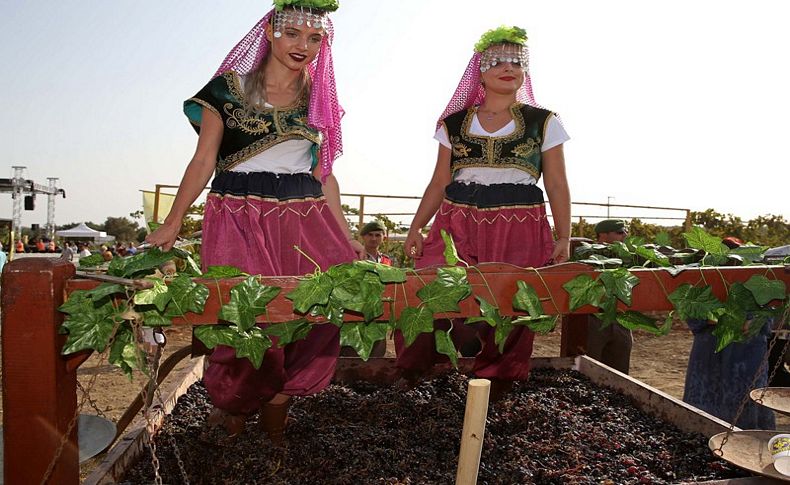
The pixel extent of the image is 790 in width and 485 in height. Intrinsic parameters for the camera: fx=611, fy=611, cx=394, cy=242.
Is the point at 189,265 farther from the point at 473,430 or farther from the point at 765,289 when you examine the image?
the point at 765,289

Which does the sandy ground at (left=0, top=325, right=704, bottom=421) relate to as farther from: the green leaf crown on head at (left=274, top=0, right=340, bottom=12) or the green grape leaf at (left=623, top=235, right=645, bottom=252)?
the green grape leaf at (left=623, top=235, right=645, bottom=252)

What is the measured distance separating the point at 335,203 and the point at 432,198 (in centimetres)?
71

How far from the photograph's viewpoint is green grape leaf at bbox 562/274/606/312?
1.50 meters

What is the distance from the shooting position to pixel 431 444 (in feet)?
8.17

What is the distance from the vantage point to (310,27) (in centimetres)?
231

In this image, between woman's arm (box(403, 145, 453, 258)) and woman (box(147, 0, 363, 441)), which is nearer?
woman (box(147, 0, 363, 441))

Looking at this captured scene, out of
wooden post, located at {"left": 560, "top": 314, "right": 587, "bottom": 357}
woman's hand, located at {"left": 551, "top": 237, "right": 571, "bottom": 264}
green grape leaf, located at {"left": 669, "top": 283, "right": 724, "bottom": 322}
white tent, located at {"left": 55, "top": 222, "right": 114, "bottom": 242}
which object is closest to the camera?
green grape leaf, located at {"left": 669, "top": 283, "right": 724, "bottom": 322}

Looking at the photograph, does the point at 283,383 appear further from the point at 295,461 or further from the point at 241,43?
the point at 241,43

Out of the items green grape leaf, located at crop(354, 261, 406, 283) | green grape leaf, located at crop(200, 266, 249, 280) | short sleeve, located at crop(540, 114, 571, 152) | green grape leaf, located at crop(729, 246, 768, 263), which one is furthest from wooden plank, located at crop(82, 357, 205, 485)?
short sleeve, located at crop(540, 114, 571, 152)

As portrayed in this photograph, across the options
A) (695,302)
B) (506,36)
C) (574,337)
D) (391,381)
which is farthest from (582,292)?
(574,337)

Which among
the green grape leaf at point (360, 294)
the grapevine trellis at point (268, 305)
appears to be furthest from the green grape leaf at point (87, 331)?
the green grape leaf at point (360, 294)

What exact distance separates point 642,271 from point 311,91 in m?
1.47

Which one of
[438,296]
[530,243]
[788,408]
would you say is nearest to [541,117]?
[530,243]

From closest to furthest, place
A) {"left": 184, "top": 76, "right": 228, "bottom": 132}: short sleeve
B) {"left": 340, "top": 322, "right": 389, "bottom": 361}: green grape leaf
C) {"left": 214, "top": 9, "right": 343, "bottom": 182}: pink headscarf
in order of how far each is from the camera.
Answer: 1. {"left": 340, "top": 322, "right": 389, "bottom": 361}: green grape leaf
2. {"left": 184, "top": 76, "right": 228, "bottom": 132}: short sleeve
3. {"left": 214, "top": 9, "right": 343, "bottom": 182}: pink headscarf
